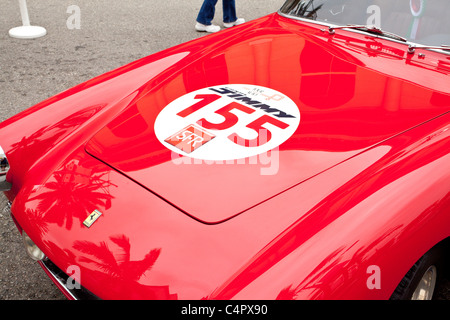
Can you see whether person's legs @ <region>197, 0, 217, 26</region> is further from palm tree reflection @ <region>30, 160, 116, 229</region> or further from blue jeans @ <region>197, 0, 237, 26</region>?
palm tree reflection @ <region>30, 160, 116, 229</region>

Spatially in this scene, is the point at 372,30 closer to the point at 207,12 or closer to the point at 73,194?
the point at 73,194

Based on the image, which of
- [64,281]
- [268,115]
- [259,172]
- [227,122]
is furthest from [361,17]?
[64,281]

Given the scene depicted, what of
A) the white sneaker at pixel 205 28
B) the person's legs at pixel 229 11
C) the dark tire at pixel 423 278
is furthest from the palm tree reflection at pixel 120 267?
the person's legs at pixel 229 11

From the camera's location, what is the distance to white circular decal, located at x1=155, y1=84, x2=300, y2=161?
1598 millimetres

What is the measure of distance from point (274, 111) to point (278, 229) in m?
0.57

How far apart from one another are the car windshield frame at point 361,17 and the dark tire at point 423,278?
A: 90cm

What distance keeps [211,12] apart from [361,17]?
3205 mm

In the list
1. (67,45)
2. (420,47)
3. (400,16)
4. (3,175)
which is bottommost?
(67,45)

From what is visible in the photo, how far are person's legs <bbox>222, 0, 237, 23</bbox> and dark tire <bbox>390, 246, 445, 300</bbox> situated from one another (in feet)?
14.1

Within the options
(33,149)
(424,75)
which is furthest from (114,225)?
(424,75)

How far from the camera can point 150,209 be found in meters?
1.43

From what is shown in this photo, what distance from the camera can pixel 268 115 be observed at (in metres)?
1.73

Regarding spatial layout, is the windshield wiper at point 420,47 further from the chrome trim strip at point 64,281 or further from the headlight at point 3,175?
the headlight at point 3,175

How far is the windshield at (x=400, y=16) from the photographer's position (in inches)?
78.1
